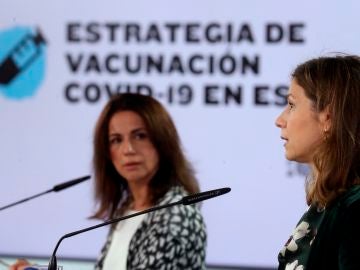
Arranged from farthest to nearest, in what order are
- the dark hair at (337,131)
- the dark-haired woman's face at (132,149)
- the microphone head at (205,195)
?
the dark-haired woman's face at (132,149) < the microphone head at (205,195) < the dark hair at (337,131)

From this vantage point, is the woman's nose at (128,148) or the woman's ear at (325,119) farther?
the woman's nose at (128,148)

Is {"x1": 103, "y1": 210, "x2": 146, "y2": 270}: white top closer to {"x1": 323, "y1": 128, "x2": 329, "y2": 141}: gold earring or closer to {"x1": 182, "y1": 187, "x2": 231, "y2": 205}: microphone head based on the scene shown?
{"x1": 182, "y1": 187, "x2": 231, "y2": 205}: microphone head

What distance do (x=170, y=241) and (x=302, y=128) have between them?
922mm

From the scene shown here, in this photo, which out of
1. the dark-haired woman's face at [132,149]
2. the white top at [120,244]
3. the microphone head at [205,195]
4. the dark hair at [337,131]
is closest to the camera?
the dark hair at [337,131]

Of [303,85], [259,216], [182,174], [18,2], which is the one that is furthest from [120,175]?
[303,85]

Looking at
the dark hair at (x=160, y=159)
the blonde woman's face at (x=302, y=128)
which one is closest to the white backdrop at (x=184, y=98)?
the dark hair at (x=160, y=159)

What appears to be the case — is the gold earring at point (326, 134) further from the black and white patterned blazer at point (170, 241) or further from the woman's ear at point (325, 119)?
the black and white patterned blazer at point (170, 241)

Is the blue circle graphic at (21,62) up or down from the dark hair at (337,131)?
up

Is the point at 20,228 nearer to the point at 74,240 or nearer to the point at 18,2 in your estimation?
the point at 74,240

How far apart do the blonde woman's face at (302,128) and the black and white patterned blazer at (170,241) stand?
33.9 inches

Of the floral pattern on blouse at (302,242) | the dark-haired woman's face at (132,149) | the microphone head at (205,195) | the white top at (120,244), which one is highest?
the dark-haired woman's face at (132,149)

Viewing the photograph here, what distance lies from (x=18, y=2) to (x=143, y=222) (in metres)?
1.22

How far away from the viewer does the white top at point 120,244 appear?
2826mm

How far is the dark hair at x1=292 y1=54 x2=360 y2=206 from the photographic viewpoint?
1784mm
